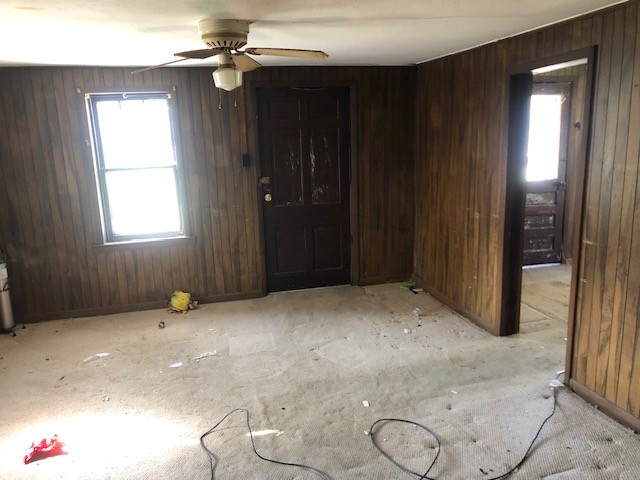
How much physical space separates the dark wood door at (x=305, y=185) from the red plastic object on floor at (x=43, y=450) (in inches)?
102

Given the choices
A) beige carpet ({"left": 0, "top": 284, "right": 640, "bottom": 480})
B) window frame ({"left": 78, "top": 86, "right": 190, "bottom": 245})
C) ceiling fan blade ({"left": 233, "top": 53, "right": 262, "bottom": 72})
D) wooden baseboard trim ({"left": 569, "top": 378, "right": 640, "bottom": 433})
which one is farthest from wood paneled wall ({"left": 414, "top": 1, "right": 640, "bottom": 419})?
window frame ({"left": 78, "top": 86, "right": 190, "bottom": 245})

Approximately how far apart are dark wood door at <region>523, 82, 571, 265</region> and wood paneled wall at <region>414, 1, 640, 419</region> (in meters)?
1.49

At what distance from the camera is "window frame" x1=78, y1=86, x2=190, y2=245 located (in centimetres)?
415

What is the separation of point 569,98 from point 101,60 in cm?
483

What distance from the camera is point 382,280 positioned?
5059mm

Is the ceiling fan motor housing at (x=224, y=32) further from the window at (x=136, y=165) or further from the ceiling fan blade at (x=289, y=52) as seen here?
the window at (x=136, y=165)

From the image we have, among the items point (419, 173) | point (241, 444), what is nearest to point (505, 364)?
point (241, 444)

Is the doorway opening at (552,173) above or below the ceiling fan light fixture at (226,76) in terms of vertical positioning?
below

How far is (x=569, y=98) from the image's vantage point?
5195 millimetres

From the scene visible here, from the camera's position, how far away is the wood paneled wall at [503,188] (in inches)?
96.1

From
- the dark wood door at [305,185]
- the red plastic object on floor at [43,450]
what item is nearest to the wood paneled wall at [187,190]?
the dark wood door at [305,185]

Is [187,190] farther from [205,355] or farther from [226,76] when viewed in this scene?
[226,76]

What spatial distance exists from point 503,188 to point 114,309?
3.67 metres

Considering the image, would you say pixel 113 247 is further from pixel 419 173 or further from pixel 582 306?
pixel 582 306
